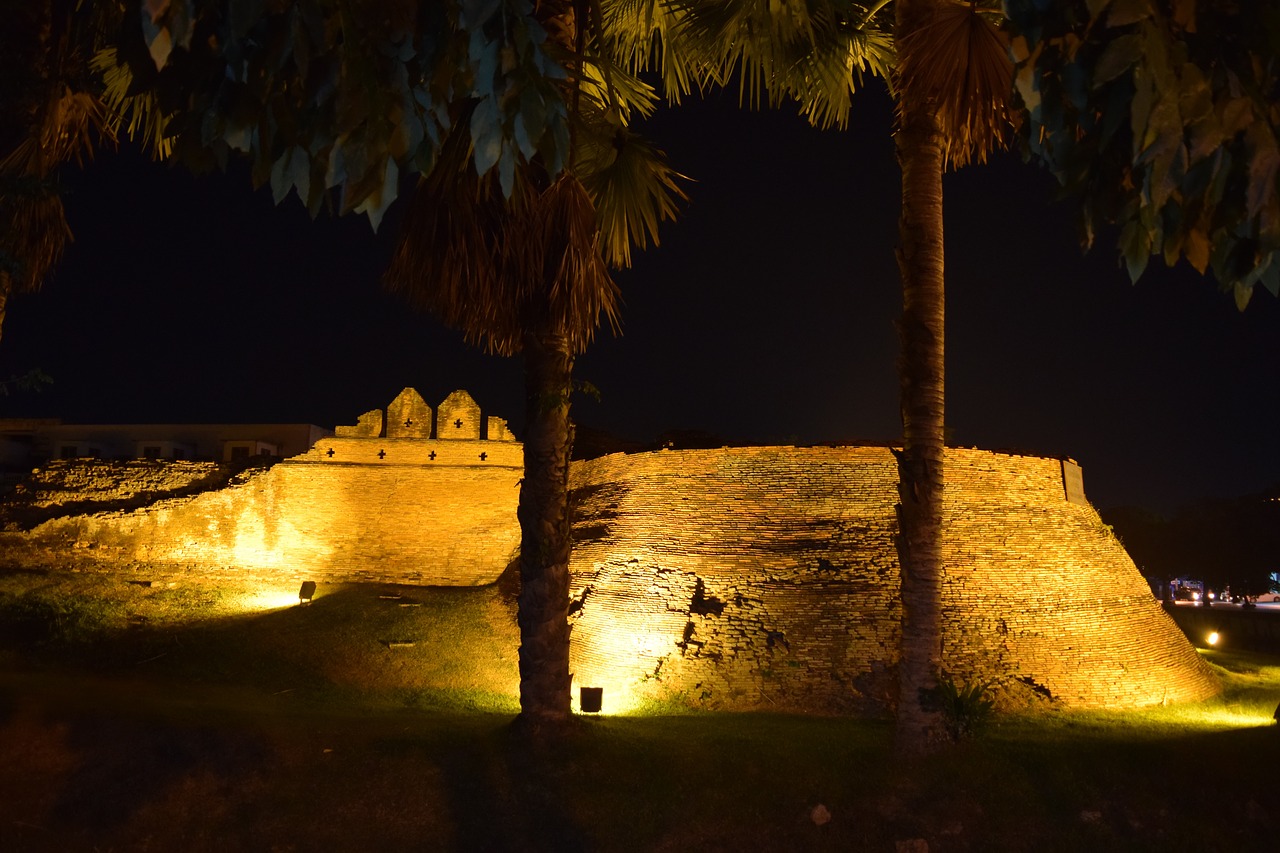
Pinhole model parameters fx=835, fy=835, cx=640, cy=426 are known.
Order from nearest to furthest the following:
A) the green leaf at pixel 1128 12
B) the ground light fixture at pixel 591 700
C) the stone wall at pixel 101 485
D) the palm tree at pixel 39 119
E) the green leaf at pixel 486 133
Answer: the green leaf at pixel 1128 12, the green leaf at pixel 486 133, the palm tree at pixel 39 119, the ground light fixture at pixel 591 700, the stone wall at pixel 101 485

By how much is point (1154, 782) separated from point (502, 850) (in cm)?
663

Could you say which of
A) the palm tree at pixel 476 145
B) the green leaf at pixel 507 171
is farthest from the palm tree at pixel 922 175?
the green leaf at pixel 507 171

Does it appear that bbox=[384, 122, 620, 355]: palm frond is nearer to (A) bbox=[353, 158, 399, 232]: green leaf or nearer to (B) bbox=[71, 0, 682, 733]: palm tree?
(B) bbox=[71, 0, 682, 733]: palm tree

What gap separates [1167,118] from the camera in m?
3.14

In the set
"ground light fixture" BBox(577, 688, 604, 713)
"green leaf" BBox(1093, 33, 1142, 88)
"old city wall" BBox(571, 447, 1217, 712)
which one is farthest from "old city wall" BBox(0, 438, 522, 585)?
"green leaf" BBox(1093, 33, 1142, 88)

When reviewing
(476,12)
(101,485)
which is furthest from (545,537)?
(101,485)

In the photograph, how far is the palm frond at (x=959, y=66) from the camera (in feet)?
28.1

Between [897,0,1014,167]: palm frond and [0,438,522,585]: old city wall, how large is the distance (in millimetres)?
15740

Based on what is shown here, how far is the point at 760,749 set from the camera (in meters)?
9.41

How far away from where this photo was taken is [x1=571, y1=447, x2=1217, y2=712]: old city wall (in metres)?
13.1

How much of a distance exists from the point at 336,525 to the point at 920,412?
58.3 feet

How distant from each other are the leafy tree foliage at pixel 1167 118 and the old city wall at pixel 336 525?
64.2 ft

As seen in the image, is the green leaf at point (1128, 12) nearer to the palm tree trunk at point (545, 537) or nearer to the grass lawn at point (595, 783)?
the palm tree trunk at point (545, 537)

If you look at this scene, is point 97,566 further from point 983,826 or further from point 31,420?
point 983,826
